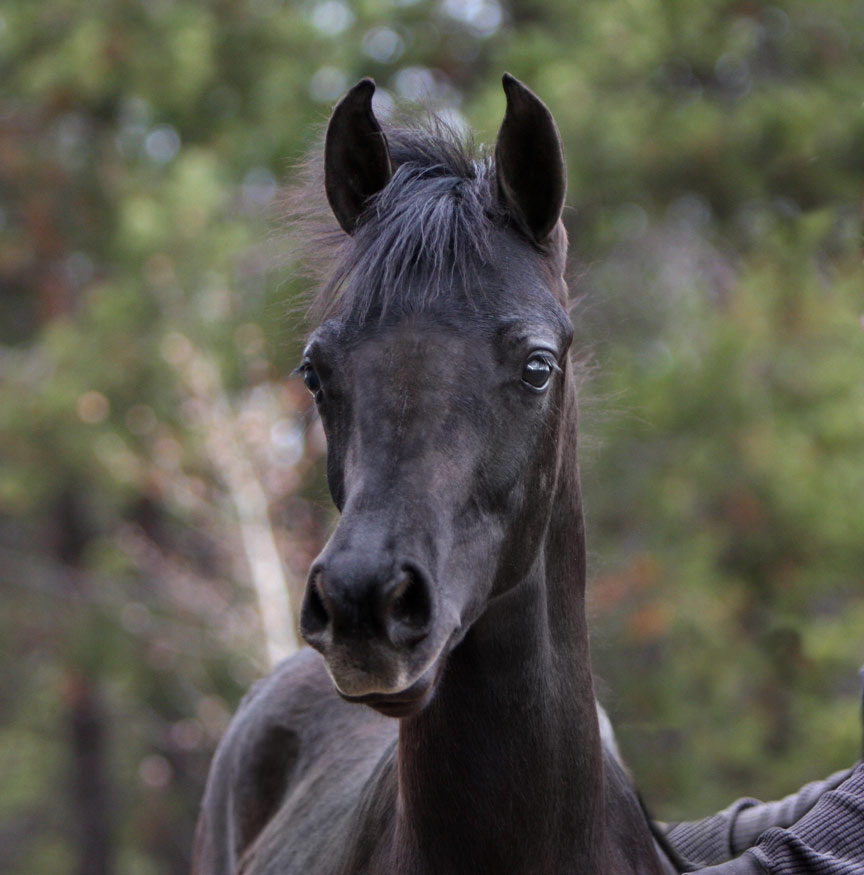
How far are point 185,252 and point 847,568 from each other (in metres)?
6.24

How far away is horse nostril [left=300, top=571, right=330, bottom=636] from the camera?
1926 millimetres

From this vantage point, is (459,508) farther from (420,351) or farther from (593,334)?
(593,334)

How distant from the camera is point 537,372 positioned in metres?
2.27

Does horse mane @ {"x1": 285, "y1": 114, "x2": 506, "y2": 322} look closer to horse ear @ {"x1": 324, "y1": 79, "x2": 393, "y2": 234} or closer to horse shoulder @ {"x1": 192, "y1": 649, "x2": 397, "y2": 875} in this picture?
horse ear @ {"x1": 324, "y1": 79, "x2": 393, "y2": 234}

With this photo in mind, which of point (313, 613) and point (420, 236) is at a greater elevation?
point (420, 236)

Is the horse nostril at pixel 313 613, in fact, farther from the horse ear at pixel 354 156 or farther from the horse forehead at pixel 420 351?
the horse ear at pixel 354 156

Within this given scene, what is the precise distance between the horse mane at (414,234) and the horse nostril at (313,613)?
0.60m

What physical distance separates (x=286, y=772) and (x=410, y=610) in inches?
88.6

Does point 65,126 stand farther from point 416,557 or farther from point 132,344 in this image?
point 416,557

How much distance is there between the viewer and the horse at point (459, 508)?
6.47 feet

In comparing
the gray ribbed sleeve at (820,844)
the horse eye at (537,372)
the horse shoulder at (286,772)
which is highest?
the horse eye at (537,372)

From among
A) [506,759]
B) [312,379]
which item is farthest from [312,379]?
[506,759]

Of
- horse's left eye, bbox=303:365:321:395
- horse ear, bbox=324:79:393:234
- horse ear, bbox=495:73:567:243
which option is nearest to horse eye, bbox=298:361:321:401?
horse's left eye, bbox=303:365:321:395

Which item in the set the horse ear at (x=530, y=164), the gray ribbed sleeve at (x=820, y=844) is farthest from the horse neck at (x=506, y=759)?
the horse ear at (x=530, y=164)
